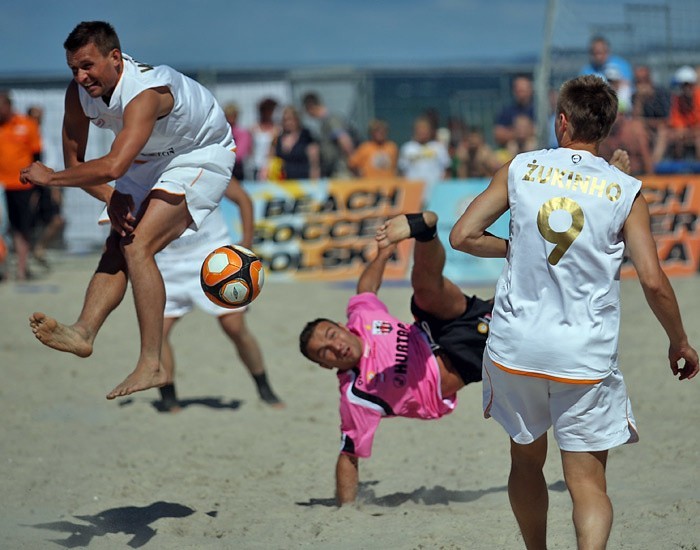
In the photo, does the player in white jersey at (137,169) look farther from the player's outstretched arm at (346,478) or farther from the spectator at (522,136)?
the spectator at (522,136)

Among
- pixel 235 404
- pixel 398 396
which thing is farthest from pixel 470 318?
pixel 235 404

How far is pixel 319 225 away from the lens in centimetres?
1185

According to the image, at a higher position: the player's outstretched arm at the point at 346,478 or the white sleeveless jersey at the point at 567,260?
the white sleeveless jersey at the point at 567,260

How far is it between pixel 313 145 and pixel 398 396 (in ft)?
26.3

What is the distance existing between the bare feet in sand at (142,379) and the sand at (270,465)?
2.29 ft

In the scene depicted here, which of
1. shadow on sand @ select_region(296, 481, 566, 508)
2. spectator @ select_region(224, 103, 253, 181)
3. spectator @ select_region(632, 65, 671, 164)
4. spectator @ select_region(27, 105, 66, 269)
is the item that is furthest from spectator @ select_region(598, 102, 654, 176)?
shadow on sand @ select_region(296, 481, 566, 508)

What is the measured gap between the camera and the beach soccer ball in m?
4.43

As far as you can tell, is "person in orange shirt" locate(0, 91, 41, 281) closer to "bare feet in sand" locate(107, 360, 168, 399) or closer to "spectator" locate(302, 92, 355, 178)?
"spectator" locate(302, 92, 355, 178)

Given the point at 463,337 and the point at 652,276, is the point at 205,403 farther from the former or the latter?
the point at 652,276

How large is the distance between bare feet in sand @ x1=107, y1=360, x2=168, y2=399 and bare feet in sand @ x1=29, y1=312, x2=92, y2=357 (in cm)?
25

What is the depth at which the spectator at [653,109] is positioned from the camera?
11648 millimetres

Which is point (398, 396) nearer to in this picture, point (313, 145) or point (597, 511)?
point (597, 511)

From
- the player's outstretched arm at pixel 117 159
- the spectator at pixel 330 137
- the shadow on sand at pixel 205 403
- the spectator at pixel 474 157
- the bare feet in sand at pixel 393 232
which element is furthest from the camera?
the spectator at pixel 474 157

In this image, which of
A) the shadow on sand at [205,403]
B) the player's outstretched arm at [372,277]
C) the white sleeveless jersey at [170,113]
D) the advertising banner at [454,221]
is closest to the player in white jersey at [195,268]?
the shadow on sand at [205,403]
